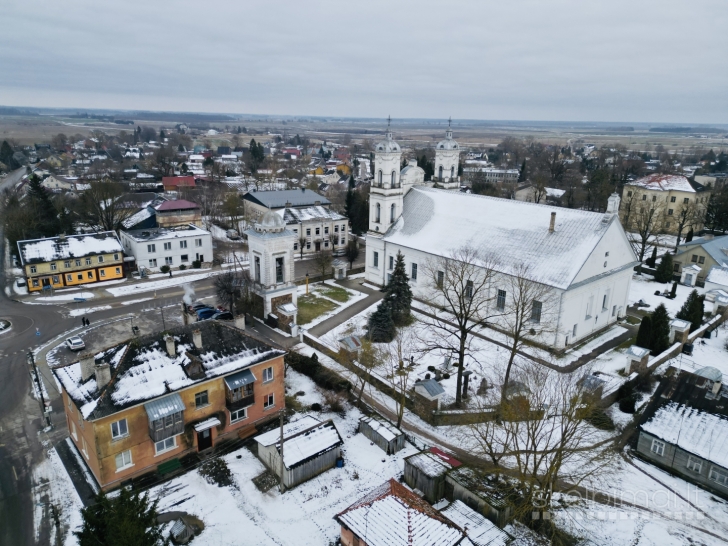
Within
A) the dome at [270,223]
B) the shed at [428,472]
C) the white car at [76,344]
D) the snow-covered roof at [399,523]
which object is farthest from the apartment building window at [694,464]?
the white car at [76,344]

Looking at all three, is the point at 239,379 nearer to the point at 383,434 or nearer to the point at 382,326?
the point at 383,434

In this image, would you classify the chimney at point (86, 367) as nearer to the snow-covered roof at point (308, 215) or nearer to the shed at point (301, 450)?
the shed at point (301, 450)

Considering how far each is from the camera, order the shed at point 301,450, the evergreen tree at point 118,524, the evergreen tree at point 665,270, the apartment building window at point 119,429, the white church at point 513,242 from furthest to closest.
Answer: the evergreen tree at point 665,270 → the white church at point 513,242 → the shed at point 301,450 → the apartment building window at point 119,429 → the evergreen tree at point 118,524

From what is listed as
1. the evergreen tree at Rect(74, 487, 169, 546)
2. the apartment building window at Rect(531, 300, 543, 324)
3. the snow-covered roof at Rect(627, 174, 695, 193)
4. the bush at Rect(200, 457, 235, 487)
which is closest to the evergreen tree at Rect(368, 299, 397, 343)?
the apartment building window at Rect(531, 300, 543, 324)

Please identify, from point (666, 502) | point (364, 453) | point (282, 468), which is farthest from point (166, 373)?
point (666, 502)

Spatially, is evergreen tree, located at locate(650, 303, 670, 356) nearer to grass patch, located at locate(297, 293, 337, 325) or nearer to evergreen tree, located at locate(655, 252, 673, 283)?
evergreen tree, located at locate(655, 252, 673, 283)
